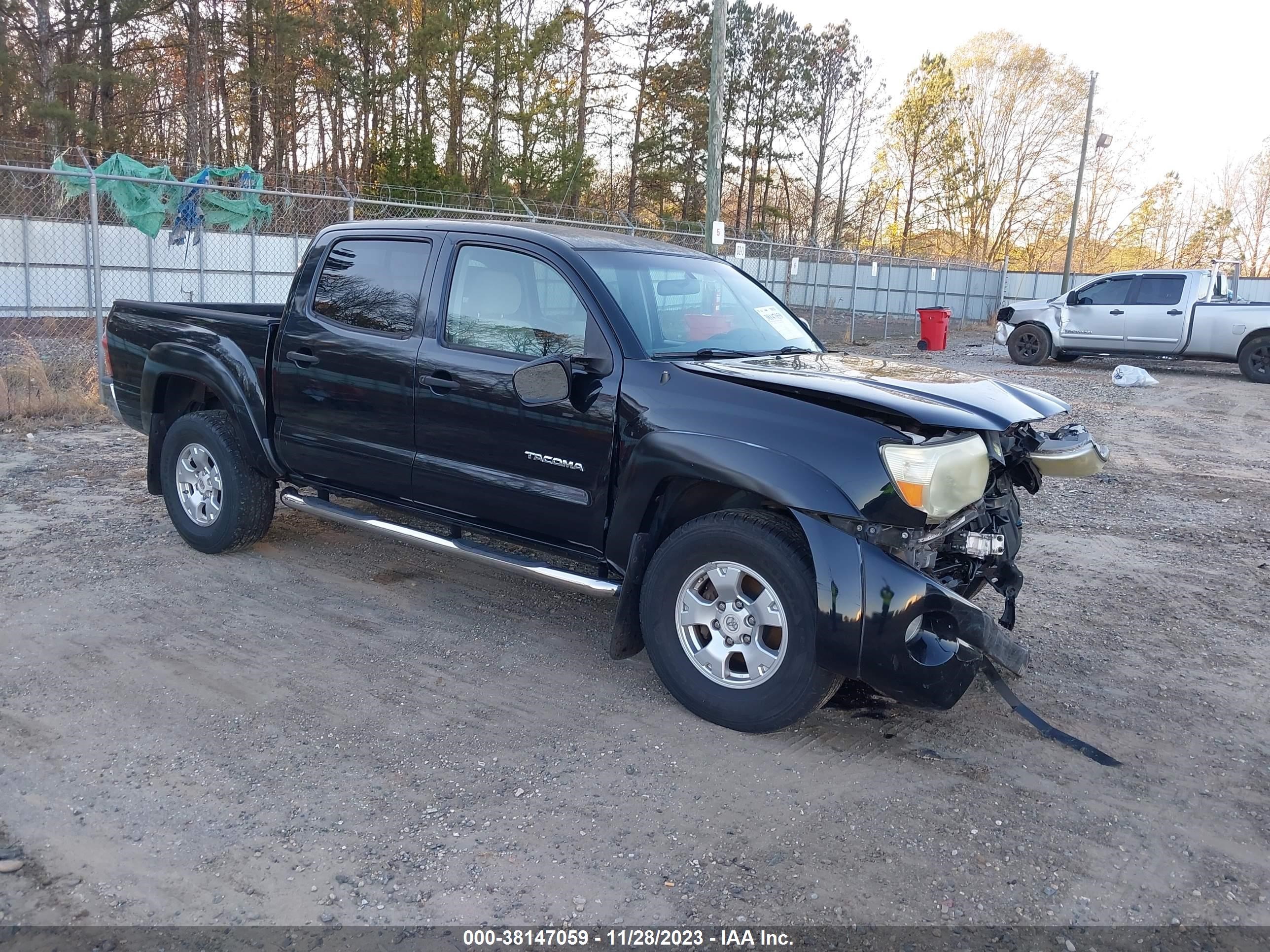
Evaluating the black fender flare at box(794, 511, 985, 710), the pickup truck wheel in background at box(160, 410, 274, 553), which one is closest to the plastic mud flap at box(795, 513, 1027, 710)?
the black fender flare at box(794, 511, 985, 710)

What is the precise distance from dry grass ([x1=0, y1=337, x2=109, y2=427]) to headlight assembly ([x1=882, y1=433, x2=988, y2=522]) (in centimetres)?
886

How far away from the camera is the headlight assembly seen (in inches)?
137

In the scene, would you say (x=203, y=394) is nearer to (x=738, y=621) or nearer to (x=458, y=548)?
(x=458, y=548)

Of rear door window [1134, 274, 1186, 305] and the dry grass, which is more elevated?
rear door window [1134, 274, 1186, 305]

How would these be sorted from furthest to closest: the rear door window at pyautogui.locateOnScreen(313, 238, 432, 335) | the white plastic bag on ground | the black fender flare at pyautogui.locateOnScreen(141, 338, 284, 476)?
the white plastic bag on ground
the black fender flare at pyautogui.locateOnScreen(141, 338, 284, 476)
the rear door window at pyautogui.locateOnScreen(313, 238, 432, 335)

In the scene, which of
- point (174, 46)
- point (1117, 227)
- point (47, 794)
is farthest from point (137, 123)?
point (1117, 227)

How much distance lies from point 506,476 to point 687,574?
1.03m

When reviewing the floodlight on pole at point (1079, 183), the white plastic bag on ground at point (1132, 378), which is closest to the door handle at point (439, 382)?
the white plastic bag on ground at point (1132, 378)

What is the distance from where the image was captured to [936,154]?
48594 millimetres

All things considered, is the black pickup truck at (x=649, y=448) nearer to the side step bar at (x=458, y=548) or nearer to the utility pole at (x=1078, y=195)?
the side step bar at (x=458, y=548)

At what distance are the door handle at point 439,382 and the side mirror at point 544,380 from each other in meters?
0.59

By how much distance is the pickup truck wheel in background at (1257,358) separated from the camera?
16672 millimetres

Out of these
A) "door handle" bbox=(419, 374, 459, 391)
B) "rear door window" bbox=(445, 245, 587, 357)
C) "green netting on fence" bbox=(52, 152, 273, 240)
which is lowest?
"door handle" bbox=(419, 374, 459, 391)

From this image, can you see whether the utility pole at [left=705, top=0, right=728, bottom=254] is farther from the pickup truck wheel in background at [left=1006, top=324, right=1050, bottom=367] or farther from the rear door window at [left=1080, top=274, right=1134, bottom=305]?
the rear door window at [left=1080, top=274, right=1134, bottom=305]
